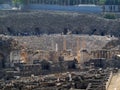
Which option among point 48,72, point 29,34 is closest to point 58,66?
point 48,72

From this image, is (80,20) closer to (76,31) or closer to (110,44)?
(76,31)

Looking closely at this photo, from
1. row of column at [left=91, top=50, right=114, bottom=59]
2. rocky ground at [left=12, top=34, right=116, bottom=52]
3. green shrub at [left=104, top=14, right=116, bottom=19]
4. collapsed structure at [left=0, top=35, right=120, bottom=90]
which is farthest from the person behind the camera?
green shrub at [left=104, top=14, right=116, bottom=19]

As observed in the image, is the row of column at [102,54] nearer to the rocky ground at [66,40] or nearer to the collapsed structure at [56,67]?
the collapsed structure at [56,67]

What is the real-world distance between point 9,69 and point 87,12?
39.6 metres

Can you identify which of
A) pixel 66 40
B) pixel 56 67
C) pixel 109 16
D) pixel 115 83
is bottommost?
pixel 66 40

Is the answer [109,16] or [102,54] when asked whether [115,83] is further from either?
[109,16]

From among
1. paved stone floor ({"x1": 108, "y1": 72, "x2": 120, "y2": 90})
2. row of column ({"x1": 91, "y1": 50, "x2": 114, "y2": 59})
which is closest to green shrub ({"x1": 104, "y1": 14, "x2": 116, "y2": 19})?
row of column ({"x1": 91, "y1": 50, "x2": 114, "y2": 59})

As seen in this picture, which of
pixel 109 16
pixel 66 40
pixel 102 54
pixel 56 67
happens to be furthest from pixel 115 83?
pixel 109 16

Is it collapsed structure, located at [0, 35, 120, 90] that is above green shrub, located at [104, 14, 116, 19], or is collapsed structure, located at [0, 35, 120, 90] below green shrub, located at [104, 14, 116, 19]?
above

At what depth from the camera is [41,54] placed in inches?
2448

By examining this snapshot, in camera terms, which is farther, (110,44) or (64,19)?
(64,19)

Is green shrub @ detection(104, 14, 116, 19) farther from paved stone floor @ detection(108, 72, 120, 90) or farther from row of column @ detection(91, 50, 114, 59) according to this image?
paved stone floor @ detection(108, 72, 120, 90)

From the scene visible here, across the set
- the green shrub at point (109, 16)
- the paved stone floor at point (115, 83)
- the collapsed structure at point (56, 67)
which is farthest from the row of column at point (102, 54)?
the green shrub at point (109, 16)

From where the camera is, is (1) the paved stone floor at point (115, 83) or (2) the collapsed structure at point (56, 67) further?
(2) the collapsed structure at point (56, 67)
